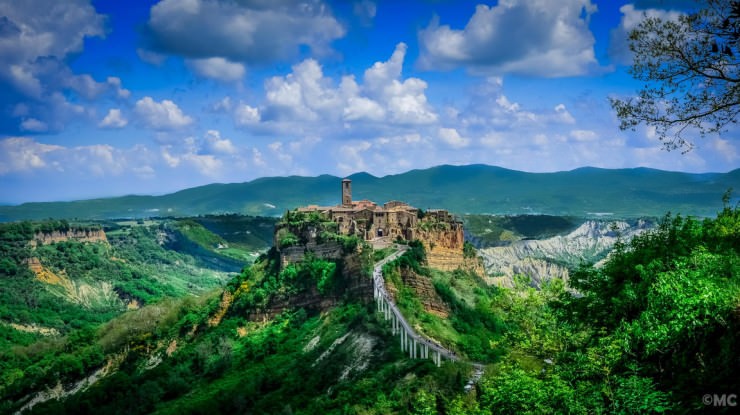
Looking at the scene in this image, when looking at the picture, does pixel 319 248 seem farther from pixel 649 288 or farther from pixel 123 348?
pixel 649 288

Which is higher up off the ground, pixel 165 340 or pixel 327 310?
pixel 327 310

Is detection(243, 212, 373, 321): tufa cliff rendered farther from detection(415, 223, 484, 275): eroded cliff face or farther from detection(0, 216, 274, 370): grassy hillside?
detection(0, 216, 274, 370): grassy hillside

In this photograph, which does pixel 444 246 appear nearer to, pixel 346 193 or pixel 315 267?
pixel 315 267

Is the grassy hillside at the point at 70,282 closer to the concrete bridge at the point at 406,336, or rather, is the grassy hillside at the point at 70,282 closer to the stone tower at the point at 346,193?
the stone tower at the point at 346,193

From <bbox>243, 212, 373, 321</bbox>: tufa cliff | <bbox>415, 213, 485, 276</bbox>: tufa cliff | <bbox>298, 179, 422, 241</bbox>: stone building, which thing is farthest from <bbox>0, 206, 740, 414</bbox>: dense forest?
<bbox>298, 179, 422, 241</bbox>: stone building

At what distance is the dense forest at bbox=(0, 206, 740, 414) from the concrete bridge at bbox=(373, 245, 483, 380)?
2.90 ft

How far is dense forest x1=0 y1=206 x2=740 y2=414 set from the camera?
638 inches

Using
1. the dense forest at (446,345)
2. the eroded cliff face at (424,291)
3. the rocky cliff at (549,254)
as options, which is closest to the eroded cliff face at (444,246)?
the dense forest at (446,345)

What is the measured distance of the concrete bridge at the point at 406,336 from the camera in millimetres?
38156

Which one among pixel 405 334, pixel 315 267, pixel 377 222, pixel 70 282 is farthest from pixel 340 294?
pixel 70 282

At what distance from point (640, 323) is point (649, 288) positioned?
124 centimetres

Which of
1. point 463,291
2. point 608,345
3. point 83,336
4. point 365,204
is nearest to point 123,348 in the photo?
point 83,336

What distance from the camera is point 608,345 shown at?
1728cm

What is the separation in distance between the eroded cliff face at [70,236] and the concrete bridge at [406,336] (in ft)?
475
